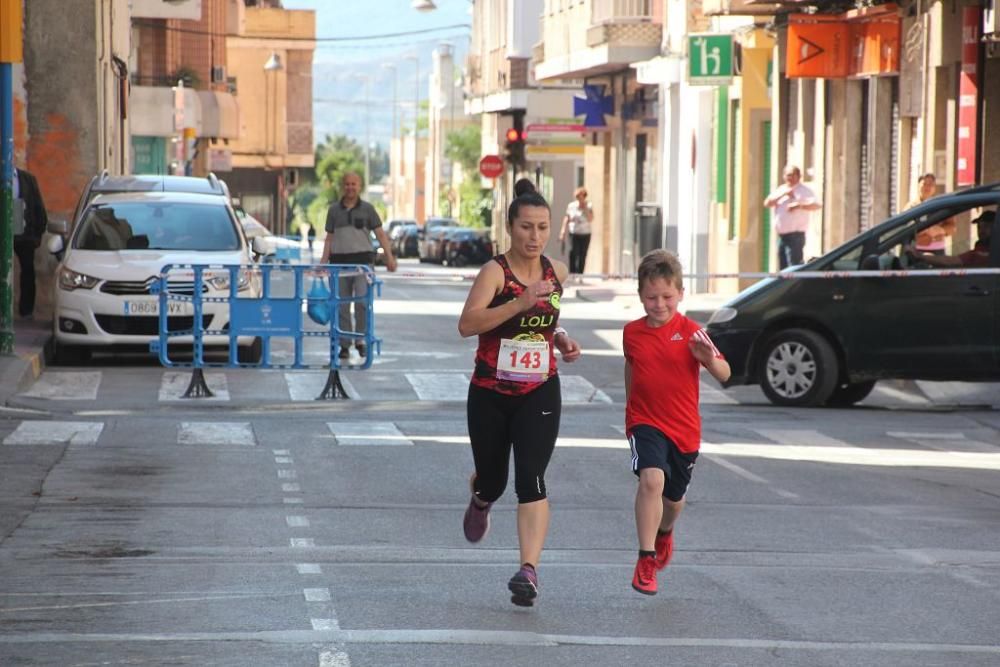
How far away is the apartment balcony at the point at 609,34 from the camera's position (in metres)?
43.0

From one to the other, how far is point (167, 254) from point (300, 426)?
5506mm

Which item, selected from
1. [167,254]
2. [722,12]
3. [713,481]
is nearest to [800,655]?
[713,481]

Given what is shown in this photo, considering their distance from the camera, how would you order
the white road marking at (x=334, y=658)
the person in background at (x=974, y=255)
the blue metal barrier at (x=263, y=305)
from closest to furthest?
the white road marking at (x=334, y=658)
the person in background at (x=974, y=255)
the blue metal barrier at (x=263, y=305)

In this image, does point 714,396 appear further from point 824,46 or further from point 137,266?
point 824,46

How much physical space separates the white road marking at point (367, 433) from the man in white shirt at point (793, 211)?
13.5 m

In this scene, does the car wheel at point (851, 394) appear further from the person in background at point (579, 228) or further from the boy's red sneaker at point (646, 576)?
the person in background at point (579, 228)

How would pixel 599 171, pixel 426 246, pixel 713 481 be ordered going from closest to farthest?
pixel 713 481, pixel 599 171, pixel 426 246

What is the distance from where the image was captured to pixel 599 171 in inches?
2077

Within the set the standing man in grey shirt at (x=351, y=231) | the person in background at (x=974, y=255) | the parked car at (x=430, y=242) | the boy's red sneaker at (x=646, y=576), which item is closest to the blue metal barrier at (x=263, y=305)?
the standing man in grey shirt at (x=351, y=231)

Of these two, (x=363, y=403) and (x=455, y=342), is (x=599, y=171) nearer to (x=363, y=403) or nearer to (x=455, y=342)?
(x=455, y=342)

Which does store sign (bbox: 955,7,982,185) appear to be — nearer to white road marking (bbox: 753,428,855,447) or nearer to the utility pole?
white road marking (bbox: 753,428,855,447)

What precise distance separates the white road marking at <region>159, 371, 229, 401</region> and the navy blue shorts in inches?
367

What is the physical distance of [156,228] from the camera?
68.2 feet

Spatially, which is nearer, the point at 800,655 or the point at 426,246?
the point at 800,655
